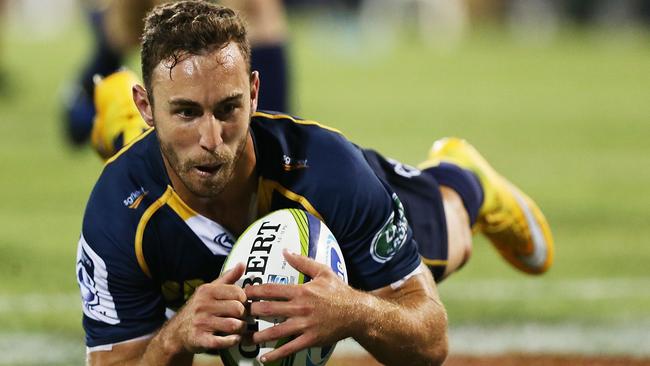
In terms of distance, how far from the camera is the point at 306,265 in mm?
3557

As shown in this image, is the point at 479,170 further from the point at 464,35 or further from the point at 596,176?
the point at 464,35

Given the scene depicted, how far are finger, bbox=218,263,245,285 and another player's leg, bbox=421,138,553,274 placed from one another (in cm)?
189

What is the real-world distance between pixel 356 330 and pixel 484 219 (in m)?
1.93

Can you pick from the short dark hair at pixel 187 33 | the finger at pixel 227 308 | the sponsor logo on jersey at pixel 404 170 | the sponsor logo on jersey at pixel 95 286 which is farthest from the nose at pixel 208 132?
the sponsor logo on jersey at pixel 404 170

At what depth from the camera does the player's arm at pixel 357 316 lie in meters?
3.42

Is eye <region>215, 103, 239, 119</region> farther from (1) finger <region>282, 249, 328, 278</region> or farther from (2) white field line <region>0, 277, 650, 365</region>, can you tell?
(2) white field line <region>0, 277, 650, 365</region>

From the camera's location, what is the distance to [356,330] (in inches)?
141

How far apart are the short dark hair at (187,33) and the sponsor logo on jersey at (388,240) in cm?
70

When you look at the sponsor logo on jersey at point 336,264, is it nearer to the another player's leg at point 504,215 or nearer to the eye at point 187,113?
the eye at point 187,113

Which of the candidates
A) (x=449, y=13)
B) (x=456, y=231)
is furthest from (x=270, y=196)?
(x=449, y=13)

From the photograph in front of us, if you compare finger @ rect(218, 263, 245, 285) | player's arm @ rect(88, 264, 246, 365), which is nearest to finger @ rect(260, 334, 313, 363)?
player's arm @ rect(88, 264, 246, 365)

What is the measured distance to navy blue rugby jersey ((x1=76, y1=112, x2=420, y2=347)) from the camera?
12.5 feet

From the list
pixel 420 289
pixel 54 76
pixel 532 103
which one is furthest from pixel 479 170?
pixel 54 76

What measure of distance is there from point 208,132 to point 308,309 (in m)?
0.60
